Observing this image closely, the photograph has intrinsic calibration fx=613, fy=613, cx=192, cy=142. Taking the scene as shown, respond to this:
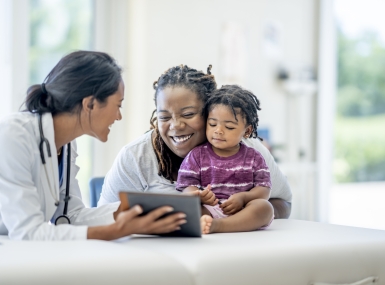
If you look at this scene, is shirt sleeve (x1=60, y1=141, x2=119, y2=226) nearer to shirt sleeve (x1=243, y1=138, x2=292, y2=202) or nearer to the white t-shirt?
the white t-shirt

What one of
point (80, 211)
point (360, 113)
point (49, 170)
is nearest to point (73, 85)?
point (49, 170)

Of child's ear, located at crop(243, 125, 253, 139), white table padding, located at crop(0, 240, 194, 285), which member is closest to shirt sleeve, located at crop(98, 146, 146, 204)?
child's ear, located at crop(243, 125, 253, 139)

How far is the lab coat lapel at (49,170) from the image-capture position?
1.71m

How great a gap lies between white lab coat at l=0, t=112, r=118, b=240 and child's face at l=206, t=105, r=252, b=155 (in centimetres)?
56

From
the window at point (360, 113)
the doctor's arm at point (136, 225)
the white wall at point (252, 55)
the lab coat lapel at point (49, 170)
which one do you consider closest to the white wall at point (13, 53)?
the white wall at point (252, 55)

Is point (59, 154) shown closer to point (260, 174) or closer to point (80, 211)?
point (80, 211)

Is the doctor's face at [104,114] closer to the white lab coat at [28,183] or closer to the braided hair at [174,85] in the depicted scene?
the white lab coat at [28,183]

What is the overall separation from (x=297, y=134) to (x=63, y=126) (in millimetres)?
3964

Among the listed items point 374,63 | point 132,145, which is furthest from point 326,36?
point 132,145

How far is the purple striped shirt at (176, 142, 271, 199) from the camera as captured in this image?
79.3 inches

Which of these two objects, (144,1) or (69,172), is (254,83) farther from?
(69,172)

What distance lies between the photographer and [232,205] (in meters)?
1.89

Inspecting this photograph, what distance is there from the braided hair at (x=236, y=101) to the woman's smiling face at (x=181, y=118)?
0.05 metres

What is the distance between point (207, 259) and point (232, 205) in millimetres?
485
